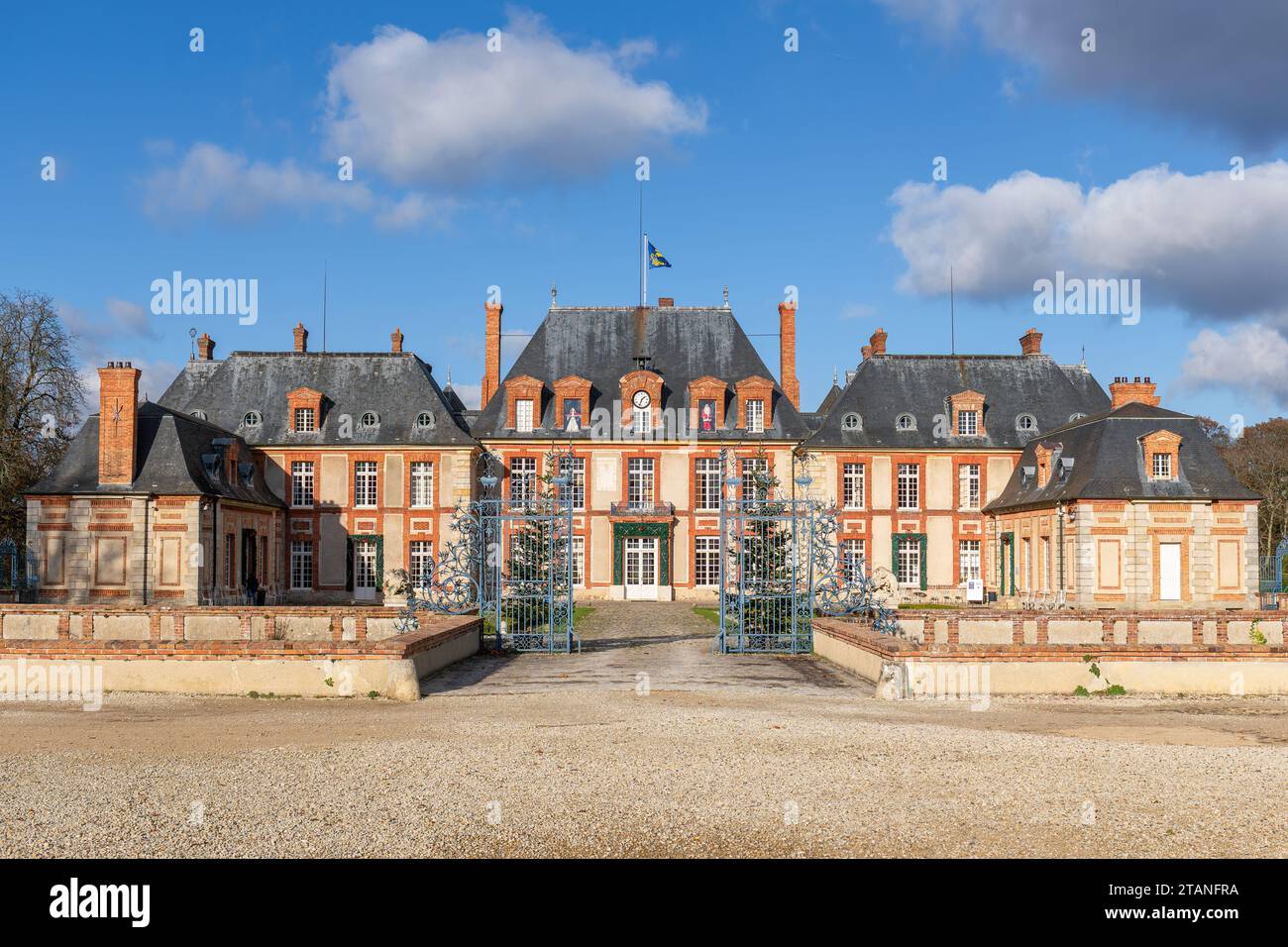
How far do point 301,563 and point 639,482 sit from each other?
11.7m

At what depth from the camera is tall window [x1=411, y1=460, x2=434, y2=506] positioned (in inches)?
1499

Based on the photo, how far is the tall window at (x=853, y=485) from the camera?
38062mm

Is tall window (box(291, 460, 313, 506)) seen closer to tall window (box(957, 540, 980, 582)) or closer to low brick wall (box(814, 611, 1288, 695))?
tall window (box(957, 540, 980, 582))

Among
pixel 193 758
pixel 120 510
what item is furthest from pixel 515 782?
pixel 120 510

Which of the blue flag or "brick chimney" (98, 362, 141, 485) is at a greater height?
the blue flag

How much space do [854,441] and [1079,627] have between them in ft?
69.9

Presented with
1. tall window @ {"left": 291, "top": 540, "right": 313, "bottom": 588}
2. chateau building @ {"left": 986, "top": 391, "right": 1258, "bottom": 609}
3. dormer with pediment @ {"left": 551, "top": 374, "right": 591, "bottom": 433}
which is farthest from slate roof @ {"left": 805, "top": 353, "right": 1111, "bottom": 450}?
tall window @ {"left": 291, "top": 540, "right": 313, "bottom": 588}

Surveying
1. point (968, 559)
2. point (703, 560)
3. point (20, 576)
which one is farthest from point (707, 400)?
point (20, 576)

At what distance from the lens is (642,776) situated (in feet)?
28.3

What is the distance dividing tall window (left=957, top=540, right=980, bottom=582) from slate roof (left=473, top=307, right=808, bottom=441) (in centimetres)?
665

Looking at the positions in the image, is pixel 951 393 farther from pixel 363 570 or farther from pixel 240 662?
pixel 240 662

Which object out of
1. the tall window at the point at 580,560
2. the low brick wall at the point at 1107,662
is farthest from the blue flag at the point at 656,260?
the low brick wall at the point at 1107,662
